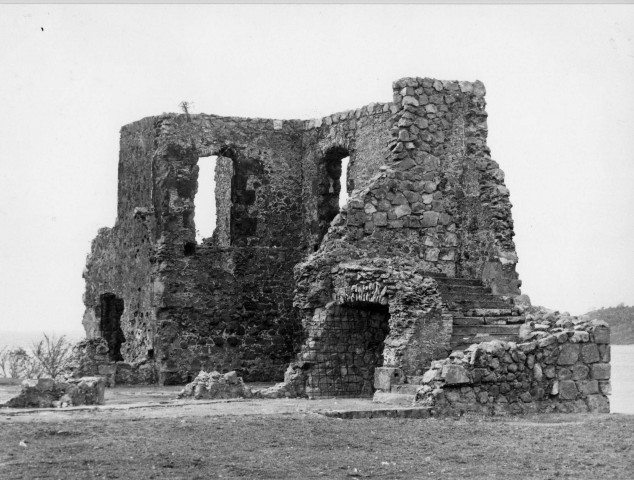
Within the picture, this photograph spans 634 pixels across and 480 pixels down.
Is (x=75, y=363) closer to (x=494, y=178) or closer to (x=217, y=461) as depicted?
(x=494, y=178)

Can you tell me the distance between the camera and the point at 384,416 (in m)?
16.7

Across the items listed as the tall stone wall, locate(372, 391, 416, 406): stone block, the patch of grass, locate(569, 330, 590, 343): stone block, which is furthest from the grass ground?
the tall stone wall

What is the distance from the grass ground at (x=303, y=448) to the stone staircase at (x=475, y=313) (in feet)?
12.4

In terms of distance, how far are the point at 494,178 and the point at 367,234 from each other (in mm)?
Result: 2553

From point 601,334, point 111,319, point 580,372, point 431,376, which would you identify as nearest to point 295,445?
point 431,376

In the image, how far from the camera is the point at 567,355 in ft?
61.7

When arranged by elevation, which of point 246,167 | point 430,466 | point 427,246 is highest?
point 246,167

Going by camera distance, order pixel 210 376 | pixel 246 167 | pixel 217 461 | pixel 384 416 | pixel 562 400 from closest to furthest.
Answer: pixel 217 461, pixel 384 416, pixel 562 400, pixel 210 376, pixel 246 167

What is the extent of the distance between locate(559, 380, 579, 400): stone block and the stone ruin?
0.84m

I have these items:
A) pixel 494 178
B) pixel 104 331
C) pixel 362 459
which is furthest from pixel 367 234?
pixel 362 459

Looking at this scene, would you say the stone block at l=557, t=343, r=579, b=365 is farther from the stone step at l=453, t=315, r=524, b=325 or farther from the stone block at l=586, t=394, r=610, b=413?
the stone step at l=453, t=315, r=524, b=325

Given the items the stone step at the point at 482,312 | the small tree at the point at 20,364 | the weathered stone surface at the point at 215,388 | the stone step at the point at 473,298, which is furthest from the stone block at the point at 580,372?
the small tree at the point at 20,364

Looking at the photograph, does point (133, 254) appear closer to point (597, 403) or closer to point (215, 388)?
point (215, 388)

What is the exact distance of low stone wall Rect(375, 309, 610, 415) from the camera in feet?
58.1
